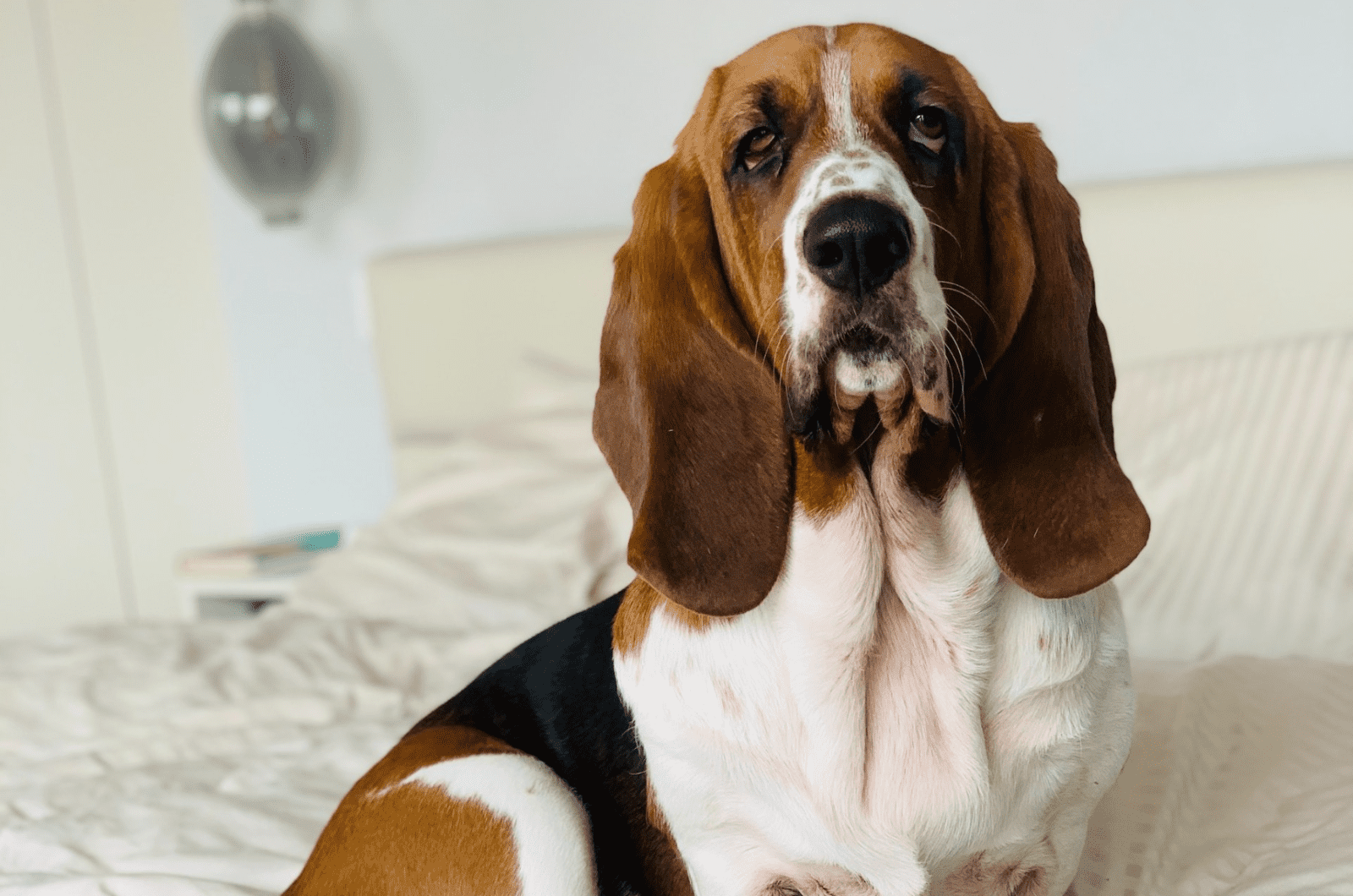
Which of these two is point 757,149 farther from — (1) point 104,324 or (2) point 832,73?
(1) point 104,324

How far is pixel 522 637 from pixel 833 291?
1671 millimetres

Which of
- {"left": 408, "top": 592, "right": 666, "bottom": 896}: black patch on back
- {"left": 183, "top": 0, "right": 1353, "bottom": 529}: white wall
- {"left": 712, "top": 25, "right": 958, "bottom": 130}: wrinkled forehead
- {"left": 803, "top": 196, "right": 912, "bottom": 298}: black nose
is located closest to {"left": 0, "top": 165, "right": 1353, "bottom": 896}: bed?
{"left": 183, "top": 0, "right": 1353, "bottom": 529}: white wall

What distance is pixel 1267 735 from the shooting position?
1713 millimetres

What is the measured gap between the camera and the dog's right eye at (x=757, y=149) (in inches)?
46.8

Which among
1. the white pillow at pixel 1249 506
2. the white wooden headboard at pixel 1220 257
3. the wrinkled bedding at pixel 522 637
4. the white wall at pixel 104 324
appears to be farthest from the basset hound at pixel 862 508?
the white wall at pixel 104 324

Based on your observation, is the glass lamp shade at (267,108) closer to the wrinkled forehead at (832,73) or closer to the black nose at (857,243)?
the wrinkled forehead at (832,73)

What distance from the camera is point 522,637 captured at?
8.38ft

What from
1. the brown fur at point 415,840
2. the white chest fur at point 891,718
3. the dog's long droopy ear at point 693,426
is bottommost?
the brown fur at point 415,840

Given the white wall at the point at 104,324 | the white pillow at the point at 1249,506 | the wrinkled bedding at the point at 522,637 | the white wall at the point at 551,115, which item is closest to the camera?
the wrinkled bedding at the point at 522,637

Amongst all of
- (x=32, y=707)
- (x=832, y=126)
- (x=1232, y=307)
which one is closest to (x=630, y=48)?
(x=1232, y=307)

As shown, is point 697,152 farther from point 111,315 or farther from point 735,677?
point 111,315

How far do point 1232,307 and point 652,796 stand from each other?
2.09 metres

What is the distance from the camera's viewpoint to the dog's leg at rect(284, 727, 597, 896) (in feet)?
4.10

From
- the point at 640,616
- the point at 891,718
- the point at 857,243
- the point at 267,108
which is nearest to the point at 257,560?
the point at 267,108
